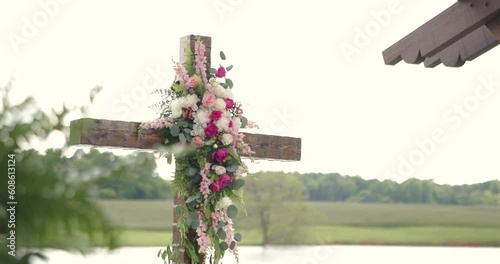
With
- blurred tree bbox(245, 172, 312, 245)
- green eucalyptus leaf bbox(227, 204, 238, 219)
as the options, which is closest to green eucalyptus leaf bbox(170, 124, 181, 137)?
green eucalyptus leaf bbox(227, 204, 238, 219)

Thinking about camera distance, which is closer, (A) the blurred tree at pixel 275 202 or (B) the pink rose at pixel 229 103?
(B) the pink rose at pixel 229 103

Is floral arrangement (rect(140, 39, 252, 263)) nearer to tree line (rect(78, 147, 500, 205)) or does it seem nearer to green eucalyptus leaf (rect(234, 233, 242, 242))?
green eucalyptus leaf (rect(234, 233, 242, 242))

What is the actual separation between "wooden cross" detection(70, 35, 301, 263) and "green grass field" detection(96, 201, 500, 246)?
3.17 m

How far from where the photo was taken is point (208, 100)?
437 centimetres

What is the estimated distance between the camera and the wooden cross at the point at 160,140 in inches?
165

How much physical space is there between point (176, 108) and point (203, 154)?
→ 10.8 inches

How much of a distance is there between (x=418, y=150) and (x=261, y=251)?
1713mm

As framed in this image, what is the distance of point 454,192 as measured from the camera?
8984 mm

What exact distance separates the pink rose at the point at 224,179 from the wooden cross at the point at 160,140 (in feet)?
0.81

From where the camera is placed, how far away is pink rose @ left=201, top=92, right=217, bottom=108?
4.37 meters

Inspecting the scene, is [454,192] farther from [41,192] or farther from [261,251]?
[41,192]

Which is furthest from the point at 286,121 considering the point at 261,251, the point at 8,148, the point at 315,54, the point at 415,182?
the point at 8,148

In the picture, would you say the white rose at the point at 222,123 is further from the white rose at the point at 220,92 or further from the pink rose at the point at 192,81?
the pink rose at the point at 192,81

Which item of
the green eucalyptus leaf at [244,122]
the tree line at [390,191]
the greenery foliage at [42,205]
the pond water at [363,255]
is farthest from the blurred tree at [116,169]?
the tree line at [390,191]
